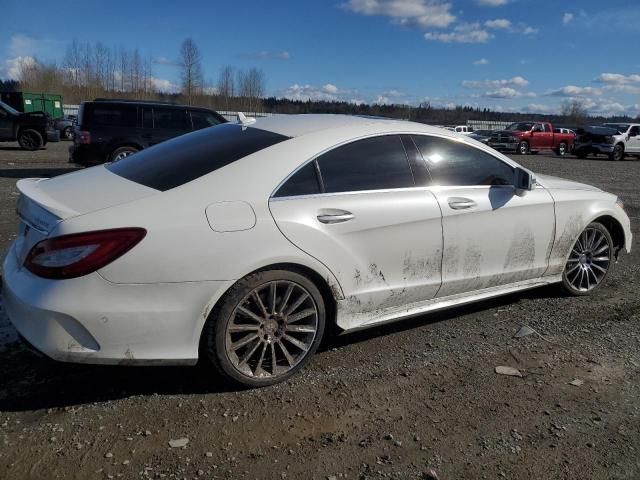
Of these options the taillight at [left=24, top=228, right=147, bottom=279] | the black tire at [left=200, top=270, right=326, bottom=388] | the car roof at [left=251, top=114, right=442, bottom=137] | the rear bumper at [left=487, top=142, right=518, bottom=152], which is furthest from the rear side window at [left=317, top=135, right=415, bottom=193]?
the rear bumper at [left=487, top=142, right=518, bottom=152]

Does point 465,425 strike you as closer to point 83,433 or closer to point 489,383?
point 489,383

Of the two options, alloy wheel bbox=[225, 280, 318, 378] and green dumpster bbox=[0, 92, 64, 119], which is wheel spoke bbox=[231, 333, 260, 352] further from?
green dumpster bbox=[0, 92, 64, 119]

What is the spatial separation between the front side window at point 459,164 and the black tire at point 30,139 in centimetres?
1862

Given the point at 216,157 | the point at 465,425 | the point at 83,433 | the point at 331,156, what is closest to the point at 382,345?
the point at 465,425

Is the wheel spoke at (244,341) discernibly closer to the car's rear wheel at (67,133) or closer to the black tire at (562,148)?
the car's rear wheel at (67,133)

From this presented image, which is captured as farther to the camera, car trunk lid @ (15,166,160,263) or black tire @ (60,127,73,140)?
black tire @ (60,127,73,140)

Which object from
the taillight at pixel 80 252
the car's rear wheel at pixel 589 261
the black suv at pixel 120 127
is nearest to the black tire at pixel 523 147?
the black suv at pixel 120 127

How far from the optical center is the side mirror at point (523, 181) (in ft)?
13.9

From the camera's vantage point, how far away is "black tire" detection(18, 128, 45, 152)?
18.9 meters

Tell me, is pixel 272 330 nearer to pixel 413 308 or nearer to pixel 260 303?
pixel 260 303

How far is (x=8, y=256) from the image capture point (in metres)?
3.22

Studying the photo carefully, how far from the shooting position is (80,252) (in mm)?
2684

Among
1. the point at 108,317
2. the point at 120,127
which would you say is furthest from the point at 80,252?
the point at 120,127

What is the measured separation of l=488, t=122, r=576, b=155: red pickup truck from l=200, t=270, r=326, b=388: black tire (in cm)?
2795
